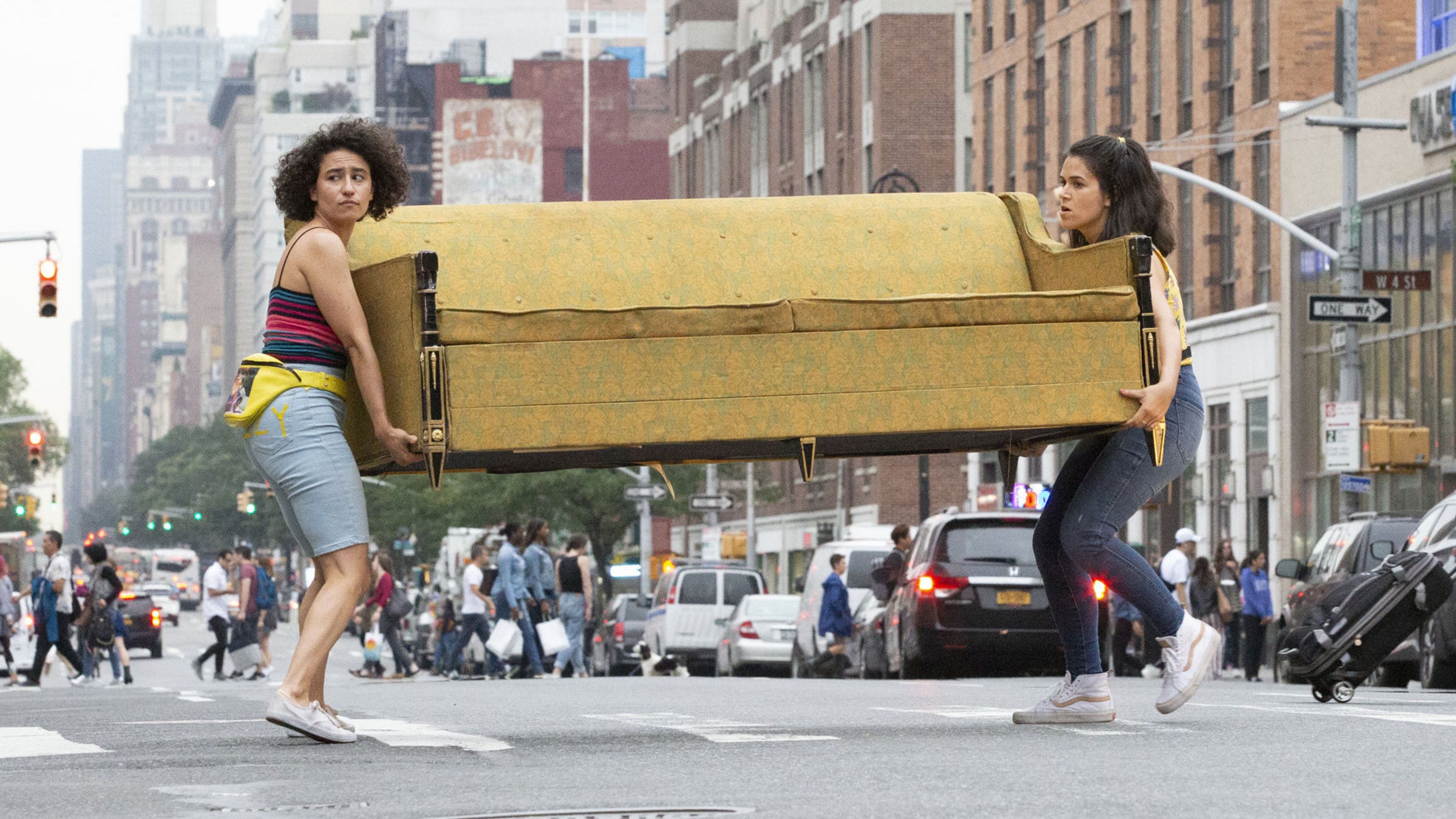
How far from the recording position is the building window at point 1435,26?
1607 inches

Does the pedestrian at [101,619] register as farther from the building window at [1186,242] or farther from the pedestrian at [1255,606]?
the building window at [1186,242]

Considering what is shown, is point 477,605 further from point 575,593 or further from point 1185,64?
point 1185,64

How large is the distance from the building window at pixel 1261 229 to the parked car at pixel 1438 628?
26986 millimetres

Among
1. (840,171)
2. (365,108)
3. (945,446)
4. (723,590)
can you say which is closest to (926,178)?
(840,171)

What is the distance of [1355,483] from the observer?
2925cm

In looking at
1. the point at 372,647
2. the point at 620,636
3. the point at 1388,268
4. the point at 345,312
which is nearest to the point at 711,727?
the point at 345,312

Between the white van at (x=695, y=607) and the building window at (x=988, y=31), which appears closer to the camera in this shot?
the white van at (x=695, y=607)

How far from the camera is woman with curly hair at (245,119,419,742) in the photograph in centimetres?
809

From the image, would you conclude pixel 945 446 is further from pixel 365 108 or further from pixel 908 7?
pixel 365 108

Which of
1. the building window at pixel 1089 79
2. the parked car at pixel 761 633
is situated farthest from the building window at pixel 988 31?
the parked car at pixel 761 633

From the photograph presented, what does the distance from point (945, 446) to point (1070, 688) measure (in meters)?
1.00

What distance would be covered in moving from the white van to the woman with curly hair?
25366 millimetres

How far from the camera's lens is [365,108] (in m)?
171

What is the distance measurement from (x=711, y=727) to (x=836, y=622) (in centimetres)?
1541
